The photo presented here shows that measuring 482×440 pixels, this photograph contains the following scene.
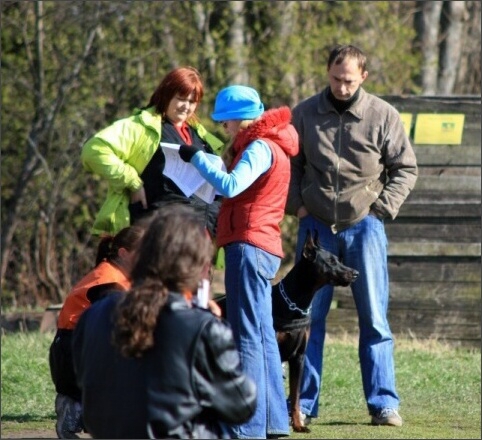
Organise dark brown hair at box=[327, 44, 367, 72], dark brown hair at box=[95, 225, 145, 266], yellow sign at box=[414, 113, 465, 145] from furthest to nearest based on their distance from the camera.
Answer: yellow sign at box=[414, 113, 465, 145] → dark brown hair at box=[327, 44, 367, 72] → dark brown hair at box=[95, 225, 145, 266]

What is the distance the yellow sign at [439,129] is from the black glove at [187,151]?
16.3 feet

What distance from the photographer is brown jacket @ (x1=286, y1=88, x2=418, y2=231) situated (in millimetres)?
7445

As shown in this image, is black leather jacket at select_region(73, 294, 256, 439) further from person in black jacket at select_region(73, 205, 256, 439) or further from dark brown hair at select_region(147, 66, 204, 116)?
dark brown hair at select_region(147, 66, 204, 116)

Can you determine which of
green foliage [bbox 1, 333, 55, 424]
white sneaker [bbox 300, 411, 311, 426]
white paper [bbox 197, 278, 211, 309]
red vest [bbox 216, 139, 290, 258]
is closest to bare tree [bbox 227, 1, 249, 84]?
green foliage [bbox 1, 333, 55, 424]

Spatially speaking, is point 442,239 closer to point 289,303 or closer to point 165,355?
point 289,303

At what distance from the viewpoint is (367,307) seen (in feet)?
24.6

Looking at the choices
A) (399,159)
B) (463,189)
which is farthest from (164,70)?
(399,159)

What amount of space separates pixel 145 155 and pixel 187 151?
60 cm

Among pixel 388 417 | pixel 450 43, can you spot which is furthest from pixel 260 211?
pixel 450 43

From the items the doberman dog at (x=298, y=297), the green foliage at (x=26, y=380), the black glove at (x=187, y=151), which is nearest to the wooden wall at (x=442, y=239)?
the green foliage at (x=26, y=380)

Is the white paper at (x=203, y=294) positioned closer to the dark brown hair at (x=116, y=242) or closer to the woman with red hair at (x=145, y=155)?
the dark brown hair at (x=116, y=242)

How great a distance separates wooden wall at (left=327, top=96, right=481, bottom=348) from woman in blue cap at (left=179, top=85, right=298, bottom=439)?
15.6ft

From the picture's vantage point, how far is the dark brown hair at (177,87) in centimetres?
709

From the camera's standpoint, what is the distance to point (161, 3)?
50.4ft
